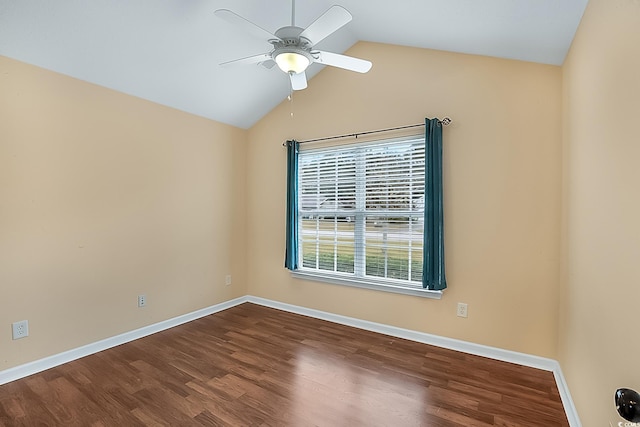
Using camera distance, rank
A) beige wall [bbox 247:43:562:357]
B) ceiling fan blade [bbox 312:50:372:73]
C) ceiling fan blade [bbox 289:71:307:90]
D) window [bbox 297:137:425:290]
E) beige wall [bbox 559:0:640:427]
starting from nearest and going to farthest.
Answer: beige wall [bbox 559:0:640:427]
ceiling fan blade [bbox 312:50:372:73]
ceiling fan blade [bbox 289:71:307:90]
beige wall [bbox 247:43:562:357]
window [bbox 297:137:425:290]

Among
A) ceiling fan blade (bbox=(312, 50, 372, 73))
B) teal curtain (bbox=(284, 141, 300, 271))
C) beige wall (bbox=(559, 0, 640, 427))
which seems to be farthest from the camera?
teal curtain (bbox=(284, 141, 300, 271))

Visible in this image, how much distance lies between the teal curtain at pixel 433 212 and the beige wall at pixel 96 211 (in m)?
2.59

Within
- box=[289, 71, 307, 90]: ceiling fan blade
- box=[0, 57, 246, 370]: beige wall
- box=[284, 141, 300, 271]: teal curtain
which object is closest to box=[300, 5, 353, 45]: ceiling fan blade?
box=[289, 71, 307, 90]: ceiling fan blade

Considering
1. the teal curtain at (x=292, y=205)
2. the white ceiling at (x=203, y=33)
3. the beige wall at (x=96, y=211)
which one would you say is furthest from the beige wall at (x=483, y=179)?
the beige wall at (x=96, y=211)

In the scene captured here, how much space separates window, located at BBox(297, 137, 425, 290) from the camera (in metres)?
3.05

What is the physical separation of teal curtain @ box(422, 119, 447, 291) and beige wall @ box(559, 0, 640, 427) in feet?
3.02

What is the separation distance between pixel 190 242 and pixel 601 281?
3.63m

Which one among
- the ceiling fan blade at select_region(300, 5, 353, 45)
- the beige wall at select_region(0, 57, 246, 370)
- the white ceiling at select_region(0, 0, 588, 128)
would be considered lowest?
the beige wall at select_region(0, 57, 246, 370)

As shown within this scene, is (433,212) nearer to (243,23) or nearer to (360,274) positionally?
(360,274)

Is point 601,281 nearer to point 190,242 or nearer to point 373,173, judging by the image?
point 373,173

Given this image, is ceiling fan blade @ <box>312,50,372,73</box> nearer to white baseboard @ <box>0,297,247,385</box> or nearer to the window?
the window

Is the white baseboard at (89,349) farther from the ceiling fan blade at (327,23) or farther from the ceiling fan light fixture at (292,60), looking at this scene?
the ceiling fan blade at (327,23)

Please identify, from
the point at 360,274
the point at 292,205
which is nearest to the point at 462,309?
the point at 360,274

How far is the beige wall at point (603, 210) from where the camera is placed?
46.1 inches
